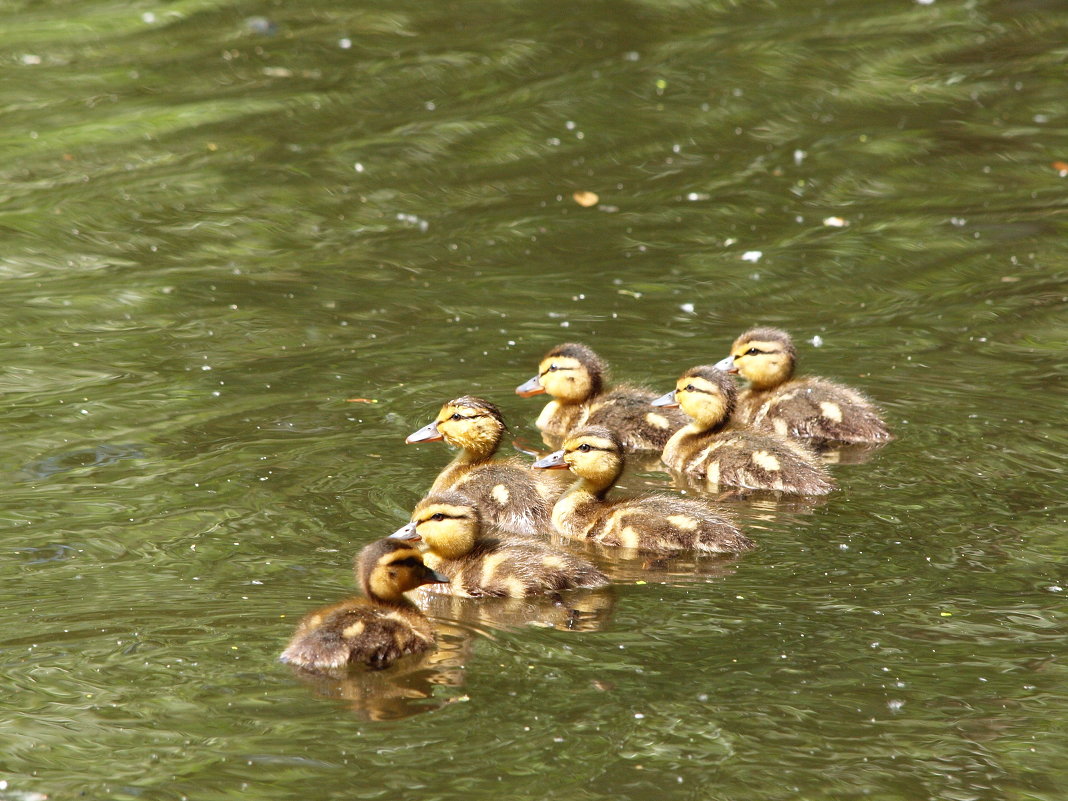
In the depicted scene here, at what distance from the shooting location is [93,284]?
9.98 meters

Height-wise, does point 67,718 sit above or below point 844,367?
above

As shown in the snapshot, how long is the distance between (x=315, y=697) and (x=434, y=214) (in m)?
6.51

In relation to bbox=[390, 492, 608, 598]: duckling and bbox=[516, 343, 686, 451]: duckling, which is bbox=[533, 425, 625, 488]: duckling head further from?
bbox=[516, 343, 686, 451]: duckling

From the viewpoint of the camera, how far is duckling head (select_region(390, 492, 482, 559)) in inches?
255

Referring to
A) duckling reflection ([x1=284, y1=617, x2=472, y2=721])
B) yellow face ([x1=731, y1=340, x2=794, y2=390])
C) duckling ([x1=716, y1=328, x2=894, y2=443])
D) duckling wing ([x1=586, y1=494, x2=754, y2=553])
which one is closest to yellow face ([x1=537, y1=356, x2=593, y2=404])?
duckling ([x1=716, y1=328, x2=894, y2=443])

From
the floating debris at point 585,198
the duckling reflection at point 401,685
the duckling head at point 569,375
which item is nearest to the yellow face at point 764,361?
the duckling head at point 569,375

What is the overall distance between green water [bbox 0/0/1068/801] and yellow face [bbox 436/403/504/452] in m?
0.28

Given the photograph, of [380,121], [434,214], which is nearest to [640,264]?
[434,214]

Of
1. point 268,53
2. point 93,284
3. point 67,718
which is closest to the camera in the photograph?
point 67,718

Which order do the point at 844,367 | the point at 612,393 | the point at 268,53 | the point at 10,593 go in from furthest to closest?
the point at 268,53 < the point at 844,367 < the point at 612,393 < the point at 10,593

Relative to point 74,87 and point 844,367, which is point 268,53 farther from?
point 844,367

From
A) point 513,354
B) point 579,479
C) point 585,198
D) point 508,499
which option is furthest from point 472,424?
point 585,198

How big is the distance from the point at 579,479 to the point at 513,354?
182cm

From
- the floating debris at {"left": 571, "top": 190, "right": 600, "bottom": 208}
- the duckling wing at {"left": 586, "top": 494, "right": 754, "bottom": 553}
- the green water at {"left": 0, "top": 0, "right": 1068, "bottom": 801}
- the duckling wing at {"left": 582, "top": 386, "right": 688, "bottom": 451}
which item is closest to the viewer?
the green water at {"left": 0, "top": 0, "right": 1068, "bottom": 801}
